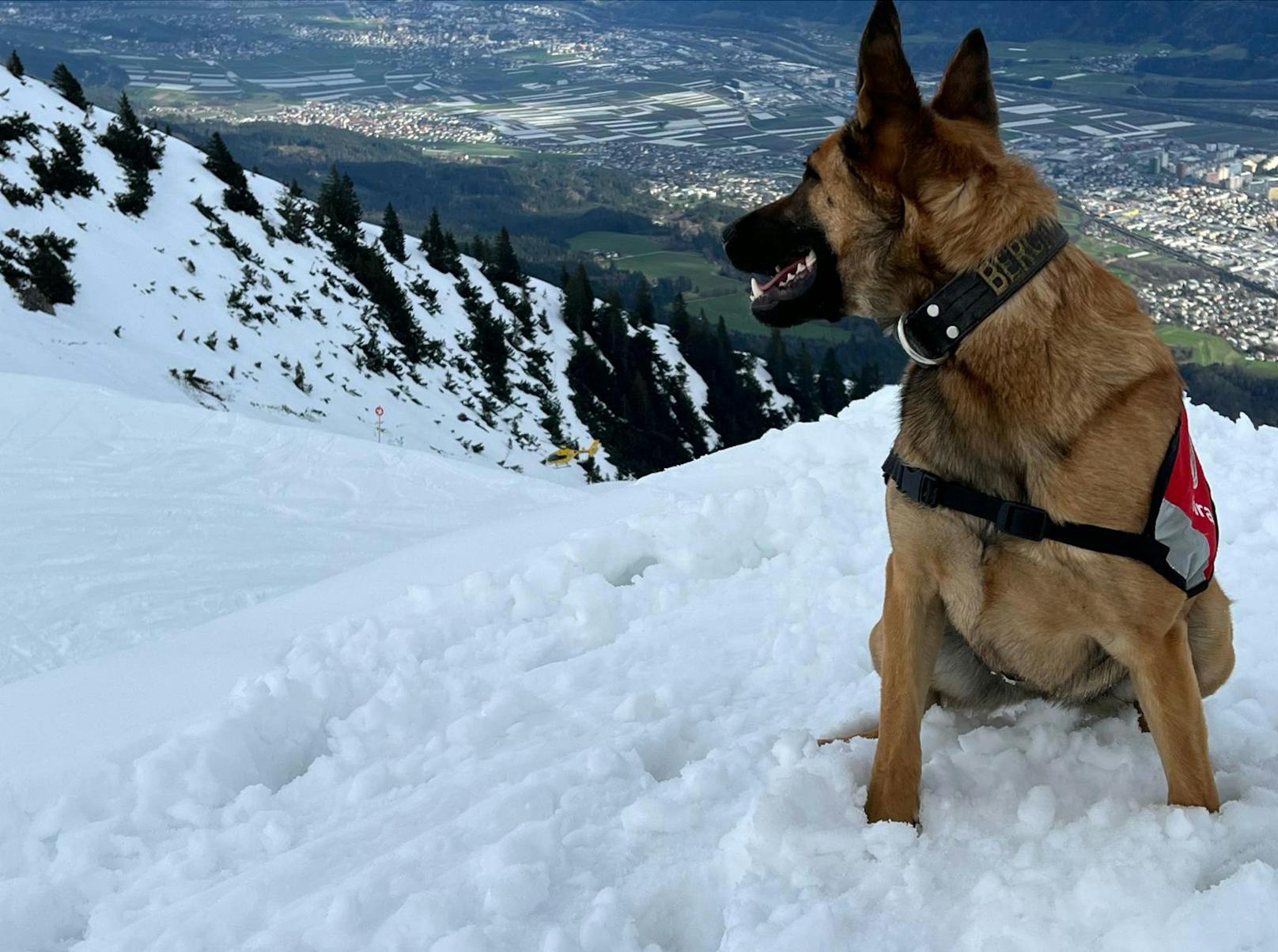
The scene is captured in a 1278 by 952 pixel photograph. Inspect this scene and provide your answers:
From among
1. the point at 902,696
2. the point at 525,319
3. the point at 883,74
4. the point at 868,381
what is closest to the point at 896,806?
the point at 902,696

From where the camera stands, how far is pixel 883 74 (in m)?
2.54

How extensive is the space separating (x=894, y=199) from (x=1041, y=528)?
963 millimetres

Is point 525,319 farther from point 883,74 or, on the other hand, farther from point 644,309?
point 883,74

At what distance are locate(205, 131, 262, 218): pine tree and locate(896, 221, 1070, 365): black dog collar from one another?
27696 mm

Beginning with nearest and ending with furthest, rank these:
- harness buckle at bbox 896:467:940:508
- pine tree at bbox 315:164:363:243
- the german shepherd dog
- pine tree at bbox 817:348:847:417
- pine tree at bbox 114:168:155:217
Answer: the german shepherd dog
harness buckle at bbox 896:467:940:508
pine tree at bbox 114:168:155:217
pine tree at bbox 315:164:363:243
pine tree at bbox 817:348:847:417

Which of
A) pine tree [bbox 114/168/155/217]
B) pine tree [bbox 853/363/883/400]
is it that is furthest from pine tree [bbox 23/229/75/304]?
pine tree [bbox 853/363/883/400]

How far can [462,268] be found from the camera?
39.2 m

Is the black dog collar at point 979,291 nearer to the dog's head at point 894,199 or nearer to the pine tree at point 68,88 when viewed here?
the dog's head at point 894,199

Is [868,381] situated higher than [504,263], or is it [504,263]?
[504,263]

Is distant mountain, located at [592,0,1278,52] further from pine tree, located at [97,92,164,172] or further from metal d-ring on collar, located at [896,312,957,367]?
metal d-ring on collar, located at [896,312,957,367]

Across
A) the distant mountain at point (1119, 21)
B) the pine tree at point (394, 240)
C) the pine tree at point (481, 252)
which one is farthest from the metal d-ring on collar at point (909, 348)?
the distant mountain at point (1119, 21)

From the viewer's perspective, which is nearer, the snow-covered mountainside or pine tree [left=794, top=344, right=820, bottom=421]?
the snow-covered mountainside

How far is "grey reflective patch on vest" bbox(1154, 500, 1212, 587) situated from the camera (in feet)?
8.39

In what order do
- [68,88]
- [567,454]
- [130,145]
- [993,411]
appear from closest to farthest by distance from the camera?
[993,411] → [567,454] → [130,145] → [68,88]
